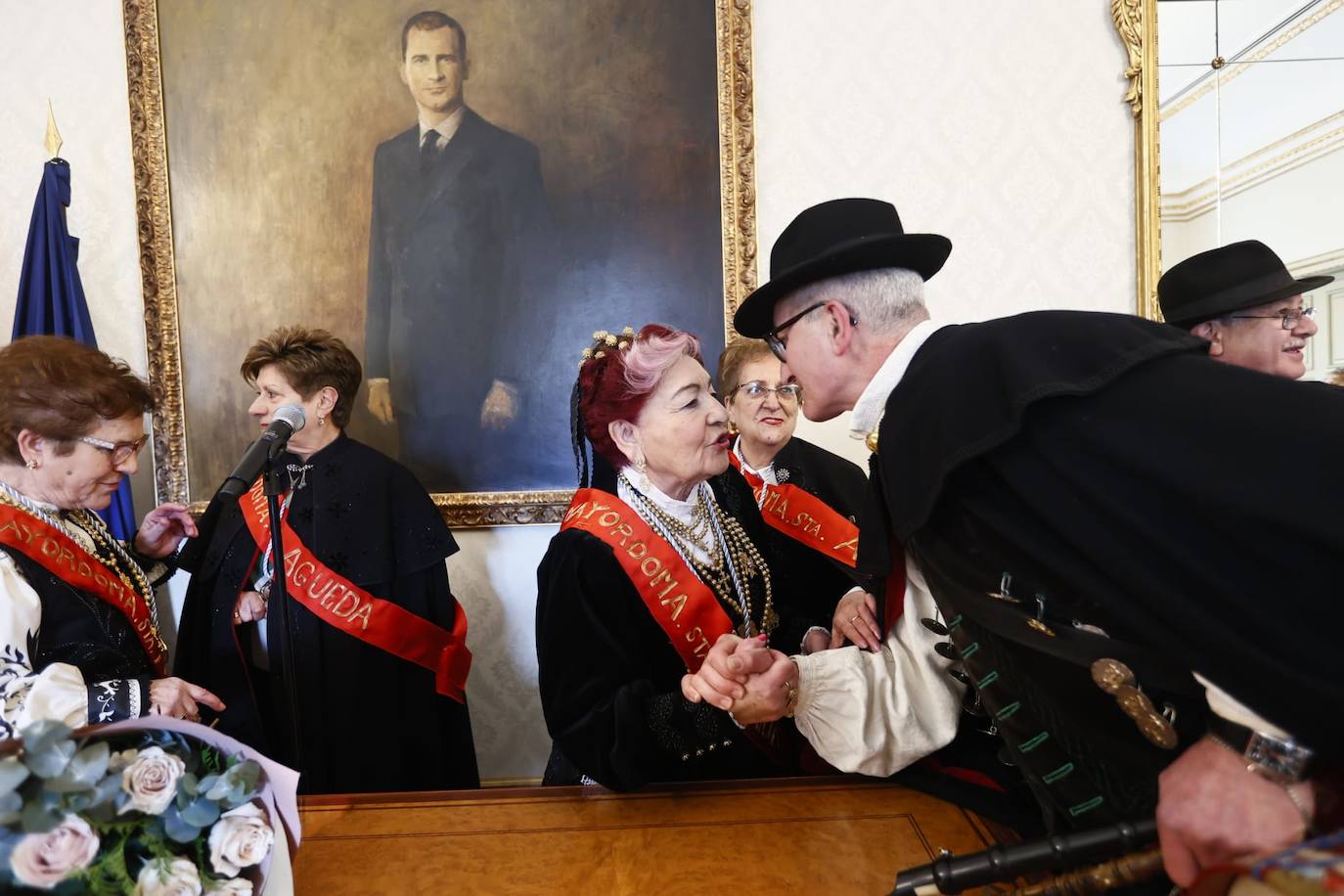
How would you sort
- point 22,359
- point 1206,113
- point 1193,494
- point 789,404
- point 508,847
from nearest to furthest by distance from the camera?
point 1193,494 → point 508,847 → point 22,359 → point 789,404 → point 1206,113

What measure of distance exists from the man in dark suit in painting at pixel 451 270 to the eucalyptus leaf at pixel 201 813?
105 inches

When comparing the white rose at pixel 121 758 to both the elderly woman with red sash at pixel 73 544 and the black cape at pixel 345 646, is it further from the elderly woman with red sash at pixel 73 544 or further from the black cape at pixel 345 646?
the black cape at pixel 345 646

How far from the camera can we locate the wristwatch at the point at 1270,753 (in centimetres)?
95

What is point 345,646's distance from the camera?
295 centimetres

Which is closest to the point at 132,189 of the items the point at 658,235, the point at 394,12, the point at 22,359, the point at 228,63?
the point at 228,63

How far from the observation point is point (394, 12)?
3633 millimetres

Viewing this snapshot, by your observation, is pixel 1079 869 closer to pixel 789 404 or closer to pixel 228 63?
pixel 789 404

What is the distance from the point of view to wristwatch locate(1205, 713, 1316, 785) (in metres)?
0.95

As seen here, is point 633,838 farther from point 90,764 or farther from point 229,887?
point 90,764

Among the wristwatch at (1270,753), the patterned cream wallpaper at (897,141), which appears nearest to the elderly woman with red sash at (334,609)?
the patterned cream wallpaper at (897,141)

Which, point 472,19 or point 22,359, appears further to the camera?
point 472,19

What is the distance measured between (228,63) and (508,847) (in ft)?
12.3

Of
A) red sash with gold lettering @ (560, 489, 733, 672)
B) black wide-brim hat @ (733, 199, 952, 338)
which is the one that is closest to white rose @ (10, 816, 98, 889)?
red sash with gold lettering @ (560, 489, 733, 672)

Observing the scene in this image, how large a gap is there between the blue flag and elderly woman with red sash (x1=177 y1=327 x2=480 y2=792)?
38.7 inches
